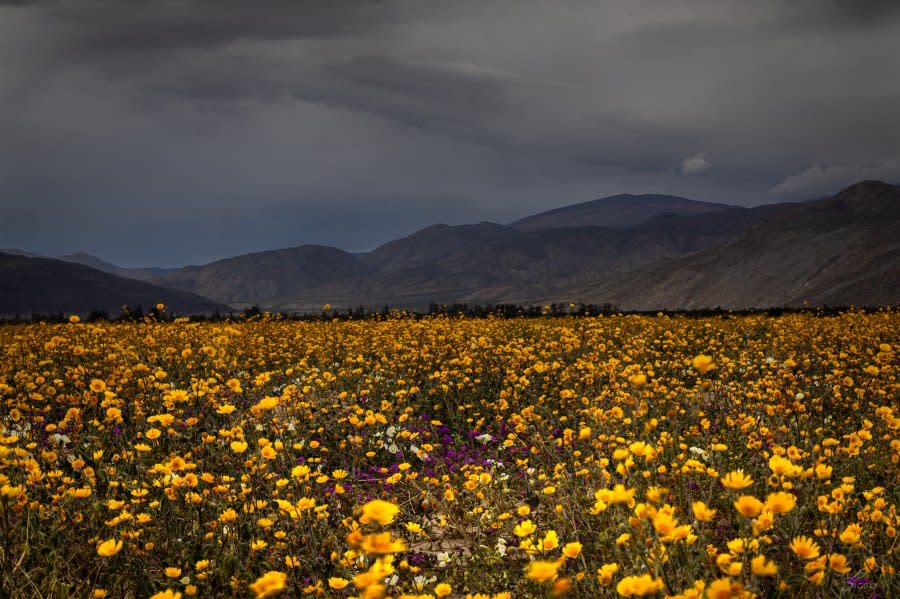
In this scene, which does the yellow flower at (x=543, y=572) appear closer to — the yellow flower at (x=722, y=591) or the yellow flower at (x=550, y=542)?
the yellow flower at (x=722, y=591)

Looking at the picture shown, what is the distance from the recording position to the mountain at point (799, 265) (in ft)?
252

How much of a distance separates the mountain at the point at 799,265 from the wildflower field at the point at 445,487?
6960 cm

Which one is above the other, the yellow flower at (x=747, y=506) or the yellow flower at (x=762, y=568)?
the yellow flower at (x=747, y=506)

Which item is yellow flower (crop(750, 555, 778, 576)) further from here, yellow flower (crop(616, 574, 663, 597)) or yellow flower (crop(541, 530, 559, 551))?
yellow flower (crop(541, 530, 559, 551))

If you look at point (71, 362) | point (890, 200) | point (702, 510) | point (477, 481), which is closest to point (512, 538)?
point (477, 481)

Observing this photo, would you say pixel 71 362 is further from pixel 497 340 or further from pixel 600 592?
pixel 600 592

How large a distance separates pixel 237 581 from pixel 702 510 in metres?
2.78

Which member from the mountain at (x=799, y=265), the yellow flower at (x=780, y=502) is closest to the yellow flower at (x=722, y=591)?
the yellow flower at (x=780, y=502)

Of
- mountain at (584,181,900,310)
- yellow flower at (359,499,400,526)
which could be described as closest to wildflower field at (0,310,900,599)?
yellow flower at (359,499,400,526)

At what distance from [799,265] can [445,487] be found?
125 meters

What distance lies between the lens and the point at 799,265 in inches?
4301

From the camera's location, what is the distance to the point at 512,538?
4551 millimetres

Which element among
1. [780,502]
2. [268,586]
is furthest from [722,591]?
[268,586]

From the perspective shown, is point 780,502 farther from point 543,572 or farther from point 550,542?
point 550,542
